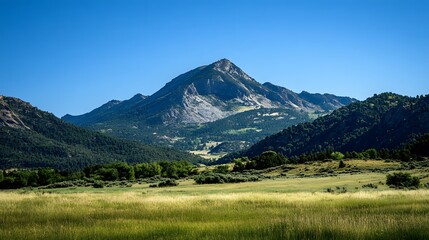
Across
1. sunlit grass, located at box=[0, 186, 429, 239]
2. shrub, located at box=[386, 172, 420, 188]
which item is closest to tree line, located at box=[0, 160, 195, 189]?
shrub, located at box=[386, 172, 420, 188]

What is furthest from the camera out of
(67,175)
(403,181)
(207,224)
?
(67,175)

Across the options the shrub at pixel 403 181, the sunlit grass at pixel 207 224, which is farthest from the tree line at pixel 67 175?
the sunlit grass at pixel 207 224

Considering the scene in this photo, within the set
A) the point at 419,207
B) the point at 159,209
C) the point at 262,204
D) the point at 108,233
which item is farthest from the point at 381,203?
the point at 108,233

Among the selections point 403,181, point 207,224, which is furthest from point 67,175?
point 207,224

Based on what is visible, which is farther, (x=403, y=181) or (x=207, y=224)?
(x=403, y=181)

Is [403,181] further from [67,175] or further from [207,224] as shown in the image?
[67,175]

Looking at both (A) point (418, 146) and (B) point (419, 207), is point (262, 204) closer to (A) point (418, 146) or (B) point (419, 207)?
(B) point (419, 207)

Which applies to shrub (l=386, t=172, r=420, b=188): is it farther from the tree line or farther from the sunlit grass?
the tree line

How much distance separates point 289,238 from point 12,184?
319 ft

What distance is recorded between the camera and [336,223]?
1330cm

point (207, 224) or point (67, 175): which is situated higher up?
point (67, 175)

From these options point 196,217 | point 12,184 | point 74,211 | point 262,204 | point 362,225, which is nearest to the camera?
point 362,225

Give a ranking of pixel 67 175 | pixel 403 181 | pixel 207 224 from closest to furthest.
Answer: pixel 207 224
pixel 403 181
pixel 67 175

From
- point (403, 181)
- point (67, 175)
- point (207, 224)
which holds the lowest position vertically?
point (403, 181)
